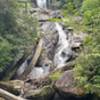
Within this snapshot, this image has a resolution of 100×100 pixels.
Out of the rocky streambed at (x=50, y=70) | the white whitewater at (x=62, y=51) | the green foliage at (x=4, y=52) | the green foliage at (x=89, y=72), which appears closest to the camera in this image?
the green foliage at (x=89, y=72)

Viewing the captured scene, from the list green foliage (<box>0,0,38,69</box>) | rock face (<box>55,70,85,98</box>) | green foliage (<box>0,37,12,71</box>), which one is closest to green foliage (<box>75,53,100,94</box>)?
rock face (<box>55,70,85,98</box>)

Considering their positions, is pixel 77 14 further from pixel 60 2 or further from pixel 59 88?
pixel 59 88

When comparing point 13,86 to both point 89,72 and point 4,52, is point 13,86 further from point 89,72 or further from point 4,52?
point 89,72

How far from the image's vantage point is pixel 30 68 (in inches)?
730

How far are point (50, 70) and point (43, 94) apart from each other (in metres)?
5.37

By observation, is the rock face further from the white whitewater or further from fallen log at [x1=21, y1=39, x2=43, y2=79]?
fallen log at [x1=21, y1=39, x2=43, y2=79]

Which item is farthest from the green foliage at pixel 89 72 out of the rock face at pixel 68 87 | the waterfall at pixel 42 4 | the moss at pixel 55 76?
the waterfall at pixel 42 4

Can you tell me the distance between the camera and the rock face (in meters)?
11.8

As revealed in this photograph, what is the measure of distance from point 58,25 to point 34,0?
639 inches

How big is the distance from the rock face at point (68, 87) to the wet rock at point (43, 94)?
65cm

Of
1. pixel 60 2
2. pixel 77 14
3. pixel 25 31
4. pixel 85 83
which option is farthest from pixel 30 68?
pixel 60 2

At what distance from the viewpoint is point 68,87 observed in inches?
478

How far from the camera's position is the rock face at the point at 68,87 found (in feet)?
38.8

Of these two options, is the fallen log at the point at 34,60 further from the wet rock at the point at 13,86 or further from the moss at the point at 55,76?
the moss at the point at 55,76
